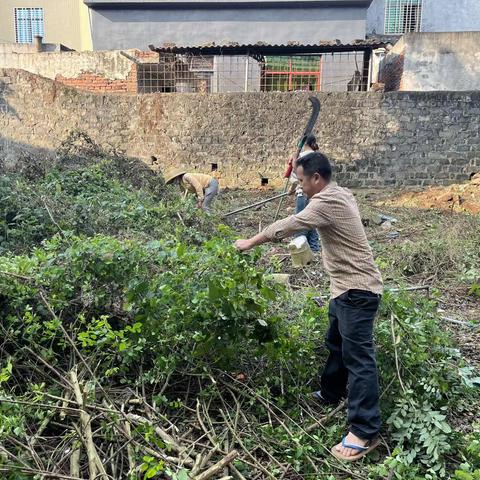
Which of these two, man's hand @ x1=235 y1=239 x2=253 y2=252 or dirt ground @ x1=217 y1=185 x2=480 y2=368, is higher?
man's hand @ x1=235 y1=239 x2=253 y2=252

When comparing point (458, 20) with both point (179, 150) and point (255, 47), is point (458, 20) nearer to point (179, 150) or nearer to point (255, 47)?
point (255, 47)

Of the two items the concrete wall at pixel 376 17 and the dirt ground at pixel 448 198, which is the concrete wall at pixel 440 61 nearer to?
the dirt ground at pixel 448 198

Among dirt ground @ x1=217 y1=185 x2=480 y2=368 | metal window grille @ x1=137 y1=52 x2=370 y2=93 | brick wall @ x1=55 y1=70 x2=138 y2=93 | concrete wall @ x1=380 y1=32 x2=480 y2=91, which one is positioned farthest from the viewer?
metal window grille @ x1=137 y1=52 x2=370 y2=93

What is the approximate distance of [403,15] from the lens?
17688 millimetres

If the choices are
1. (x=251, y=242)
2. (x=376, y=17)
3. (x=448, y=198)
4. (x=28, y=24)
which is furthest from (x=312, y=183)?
(x=28, y=24)

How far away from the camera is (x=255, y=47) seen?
484 inches

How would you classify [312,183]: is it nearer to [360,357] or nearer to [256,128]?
[360,357]

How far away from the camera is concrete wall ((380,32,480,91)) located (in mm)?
12172

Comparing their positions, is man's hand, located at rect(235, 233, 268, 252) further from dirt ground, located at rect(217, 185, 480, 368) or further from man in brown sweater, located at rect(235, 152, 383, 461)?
dirt ground, located at rect(217, 185, 480, 368)

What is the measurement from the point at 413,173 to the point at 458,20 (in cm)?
996

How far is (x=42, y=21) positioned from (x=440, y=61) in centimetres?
1681

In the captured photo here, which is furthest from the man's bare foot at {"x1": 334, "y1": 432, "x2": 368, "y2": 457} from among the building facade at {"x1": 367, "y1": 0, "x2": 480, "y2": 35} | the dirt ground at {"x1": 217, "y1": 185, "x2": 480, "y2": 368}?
the building facade at {"x1": 367, "y1": 0, "x2": 480, "y2": 35}

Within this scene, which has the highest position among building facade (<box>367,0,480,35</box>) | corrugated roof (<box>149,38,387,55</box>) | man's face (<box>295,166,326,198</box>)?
building facade (<box>367,0,480,35</box>)

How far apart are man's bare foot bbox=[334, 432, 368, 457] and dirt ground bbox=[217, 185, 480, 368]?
47.6 inches
